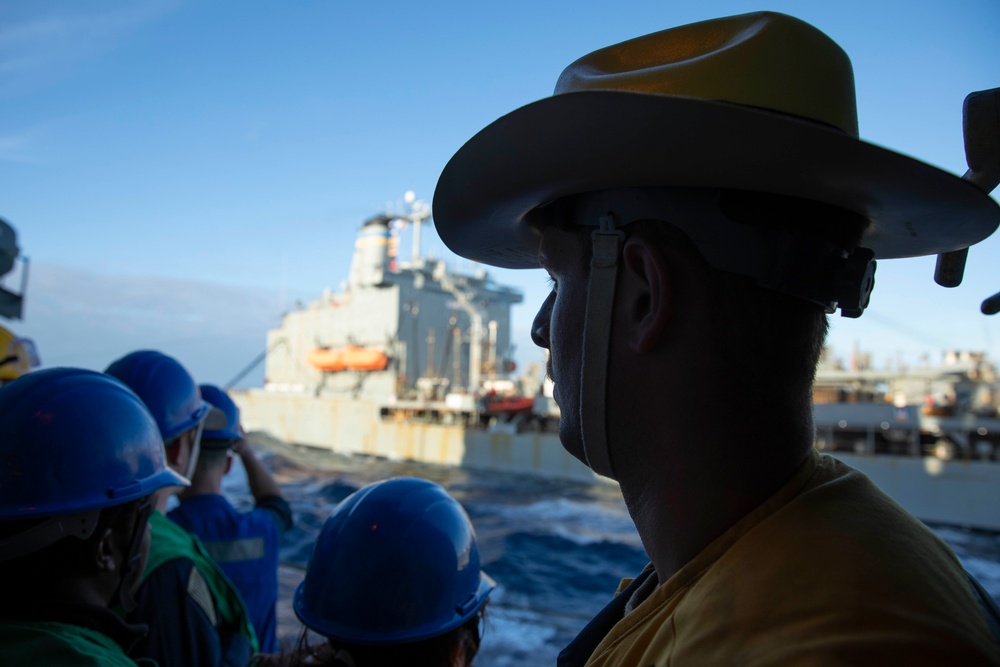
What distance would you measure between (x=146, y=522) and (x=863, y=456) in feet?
62.8

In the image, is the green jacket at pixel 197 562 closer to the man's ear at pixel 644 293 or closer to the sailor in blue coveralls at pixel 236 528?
the sailor in blue coveralls at pixel 236 528

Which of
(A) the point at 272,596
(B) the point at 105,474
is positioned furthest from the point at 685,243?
(A) the point at 272,596

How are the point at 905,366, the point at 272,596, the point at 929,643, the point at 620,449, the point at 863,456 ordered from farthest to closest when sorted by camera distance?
the point at 905,366
the point at 863,456
the point at 272,596
the point at 620,449
the point at 929,643

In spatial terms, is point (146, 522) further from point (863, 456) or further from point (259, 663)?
point (863, 456)

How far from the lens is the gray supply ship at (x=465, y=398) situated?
663 inches

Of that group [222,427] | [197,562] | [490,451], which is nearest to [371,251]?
[490,451]

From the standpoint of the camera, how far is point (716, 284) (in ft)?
2.80

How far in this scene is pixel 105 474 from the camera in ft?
5.04

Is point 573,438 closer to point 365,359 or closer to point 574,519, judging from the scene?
point 574,519

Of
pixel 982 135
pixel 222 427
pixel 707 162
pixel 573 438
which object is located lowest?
pixel 222 427

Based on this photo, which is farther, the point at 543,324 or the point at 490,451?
the point at 490,451

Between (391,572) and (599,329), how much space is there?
1.11 meters

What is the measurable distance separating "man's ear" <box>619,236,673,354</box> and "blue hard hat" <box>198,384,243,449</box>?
9.13 feet

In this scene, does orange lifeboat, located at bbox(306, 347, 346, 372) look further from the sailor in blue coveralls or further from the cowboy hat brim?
the cowboy hat brim
